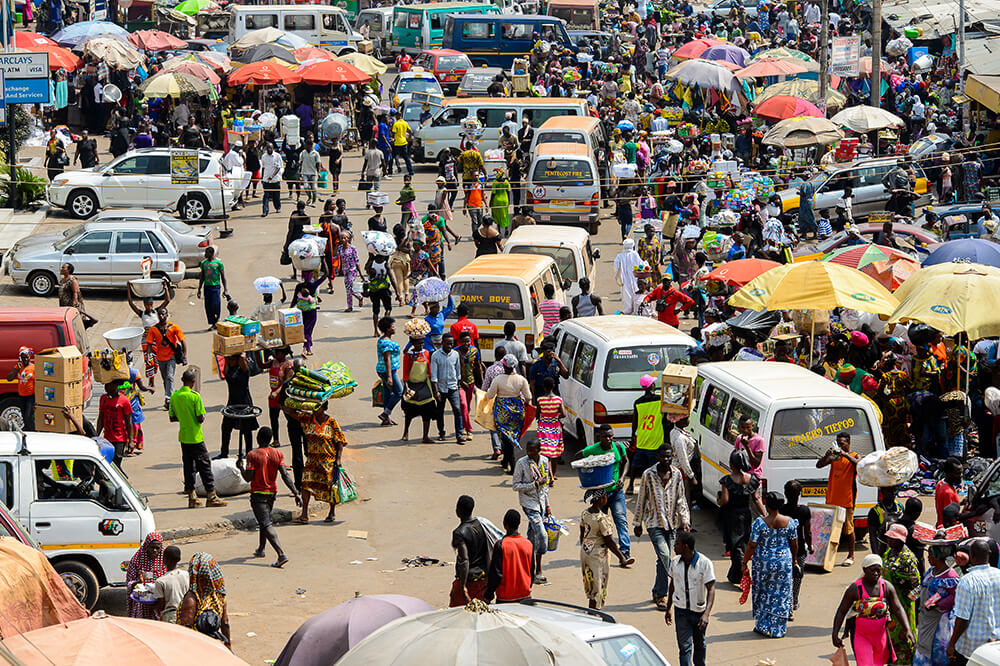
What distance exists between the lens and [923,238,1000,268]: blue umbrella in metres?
19.8

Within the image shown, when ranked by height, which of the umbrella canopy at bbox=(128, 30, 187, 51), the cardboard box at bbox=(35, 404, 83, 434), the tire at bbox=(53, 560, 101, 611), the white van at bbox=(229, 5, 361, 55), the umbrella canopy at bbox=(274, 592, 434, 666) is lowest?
the tire at bbox=(53, 560, 101, 611)

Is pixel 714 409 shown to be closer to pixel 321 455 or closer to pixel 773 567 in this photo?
pixel 773 567

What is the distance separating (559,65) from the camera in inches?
1929

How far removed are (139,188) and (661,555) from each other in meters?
19.9

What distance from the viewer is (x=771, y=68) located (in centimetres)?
4094

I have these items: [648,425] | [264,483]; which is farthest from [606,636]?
[648,425]

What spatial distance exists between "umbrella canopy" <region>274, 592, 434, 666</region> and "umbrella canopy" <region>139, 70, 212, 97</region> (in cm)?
2853

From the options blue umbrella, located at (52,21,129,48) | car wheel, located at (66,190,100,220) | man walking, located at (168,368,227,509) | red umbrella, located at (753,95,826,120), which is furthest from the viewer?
blue umbrella, located at (52,21,129,48)

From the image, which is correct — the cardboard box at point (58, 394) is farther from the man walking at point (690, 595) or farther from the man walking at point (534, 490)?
the man walking at point (690, 595)

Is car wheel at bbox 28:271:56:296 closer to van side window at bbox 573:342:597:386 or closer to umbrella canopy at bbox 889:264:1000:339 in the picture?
van side window at bbox 573:342:597:386

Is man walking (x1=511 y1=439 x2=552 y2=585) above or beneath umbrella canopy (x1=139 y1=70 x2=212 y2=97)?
beneath

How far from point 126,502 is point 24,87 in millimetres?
18899

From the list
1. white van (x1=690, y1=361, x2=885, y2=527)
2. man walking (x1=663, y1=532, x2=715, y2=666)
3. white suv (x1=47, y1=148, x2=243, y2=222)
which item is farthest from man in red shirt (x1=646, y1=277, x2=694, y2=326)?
white suv (x1=47, y1=148, x2=243, y2=222)

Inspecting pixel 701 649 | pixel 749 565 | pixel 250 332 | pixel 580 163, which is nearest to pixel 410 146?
pixel 580 163
